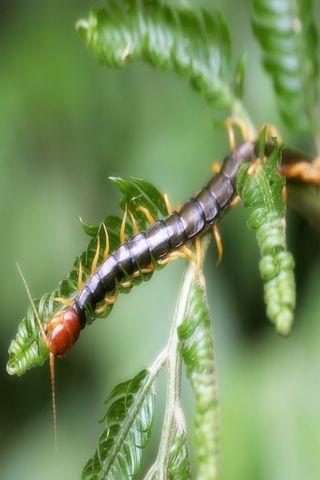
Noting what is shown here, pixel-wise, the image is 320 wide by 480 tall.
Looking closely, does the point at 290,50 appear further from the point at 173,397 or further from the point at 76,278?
the point at 173,397

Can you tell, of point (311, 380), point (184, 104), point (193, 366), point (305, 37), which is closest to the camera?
point (193, 366)

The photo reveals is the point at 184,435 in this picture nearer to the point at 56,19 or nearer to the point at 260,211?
the point at 260,211

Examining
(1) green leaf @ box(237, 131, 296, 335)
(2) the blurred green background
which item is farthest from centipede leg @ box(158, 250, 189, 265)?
(2) the blurred green background

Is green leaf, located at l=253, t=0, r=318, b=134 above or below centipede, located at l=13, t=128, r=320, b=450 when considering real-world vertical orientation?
above

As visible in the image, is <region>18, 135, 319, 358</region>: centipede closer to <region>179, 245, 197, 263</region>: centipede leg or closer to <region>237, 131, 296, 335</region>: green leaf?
<region>179, 245, 197, 263</region>: centipede leg

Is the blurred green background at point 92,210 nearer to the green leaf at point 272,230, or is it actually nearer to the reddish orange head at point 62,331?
the reddish orange head at point 62,331

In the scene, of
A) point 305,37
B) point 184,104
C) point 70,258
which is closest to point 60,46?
point 184,104

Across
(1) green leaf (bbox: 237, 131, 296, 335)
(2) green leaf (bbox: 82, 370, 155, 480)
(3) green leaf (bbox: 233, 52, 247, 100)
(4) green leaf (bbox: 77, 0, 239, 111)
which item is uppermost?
(4) green leaf (bbox: 77, 0, 239, 111)

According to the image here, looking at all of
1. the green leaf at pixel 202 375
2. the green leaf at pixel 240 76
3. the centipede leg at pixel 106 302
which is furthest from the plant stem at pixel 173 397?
the green leaf at pixel 240 76
